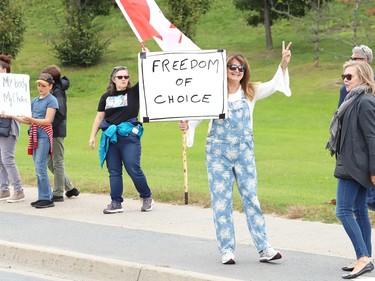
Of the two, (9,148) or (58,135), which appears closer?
(58,135)

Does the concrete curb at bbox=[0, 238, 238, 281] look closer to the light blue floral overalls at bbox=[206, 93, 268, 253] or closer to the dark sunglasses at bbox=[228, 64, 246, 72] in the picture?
the light blue floral overalls at bbox=[206, 93, 268, 253]

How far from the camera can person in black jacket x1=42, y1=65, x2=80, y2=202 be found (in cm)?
1238

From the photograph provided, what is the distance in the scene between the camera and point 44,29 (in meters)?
56.2

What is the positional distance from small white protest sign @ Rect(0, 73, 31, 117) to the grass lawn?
1.83m

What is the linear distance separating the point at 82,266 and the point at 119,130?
2833 mm

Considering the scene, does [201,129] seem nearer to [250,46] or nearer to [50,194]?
[50,194]

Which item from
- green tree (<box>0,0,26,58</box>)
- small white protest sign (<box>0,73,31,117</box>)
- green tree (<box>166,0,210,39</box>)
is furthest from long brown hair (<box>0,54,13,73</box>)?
green tree (<box>0,0,26,58</box>)

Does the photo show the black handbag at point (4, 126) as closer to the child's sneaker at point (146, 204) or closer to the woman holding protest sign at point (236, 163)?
the child's sneaker at point (146, 204)

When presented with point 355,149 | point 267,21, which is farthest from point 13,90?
point 267,21

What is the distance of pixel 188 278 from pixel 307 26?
3844cm

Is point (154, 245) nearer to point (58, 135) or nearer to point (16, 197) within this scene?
point (58, 135)

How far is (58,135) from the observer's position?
40.8 ft

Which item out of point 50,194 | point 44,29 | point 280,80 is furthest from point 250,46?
point 280,80

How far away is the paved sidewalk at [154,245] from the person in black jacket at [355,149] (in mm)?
305
